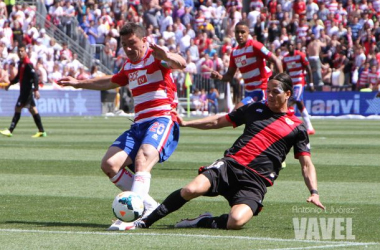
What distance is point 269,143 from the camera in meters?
8.88

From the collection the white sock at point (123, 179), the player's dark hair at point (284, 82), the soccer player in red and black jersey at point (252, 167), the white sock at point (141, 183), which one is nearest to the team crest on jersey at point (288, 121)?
the soccer player in red and black jersey at point (252, 167)

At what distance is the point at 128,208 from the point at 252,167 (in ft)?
4.22

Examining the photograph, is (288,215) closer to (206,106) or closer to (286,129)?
(286,129)

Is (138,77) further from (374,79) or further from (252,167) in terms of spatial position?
(374,79)

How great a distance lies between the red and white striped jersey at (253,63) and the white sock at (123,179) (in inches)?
265

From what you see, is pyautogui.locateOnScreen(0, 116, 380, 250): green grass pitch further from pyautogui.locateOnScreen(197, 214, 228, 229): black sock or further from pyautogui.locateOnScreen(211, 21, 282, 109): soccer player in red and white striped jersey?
pyautogui.locateOnScreen(211, 21, 282, 109): soccer player in red and white striped jersey

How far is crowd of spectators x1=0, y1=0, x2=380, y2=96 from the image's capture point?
3650cm

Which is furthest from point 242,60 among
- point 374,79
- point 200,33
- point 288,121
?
point 200,33

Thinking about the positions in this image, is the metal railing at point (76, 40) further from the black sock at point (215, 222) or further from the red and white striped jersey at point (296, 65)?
the black sock at point (215, 222)

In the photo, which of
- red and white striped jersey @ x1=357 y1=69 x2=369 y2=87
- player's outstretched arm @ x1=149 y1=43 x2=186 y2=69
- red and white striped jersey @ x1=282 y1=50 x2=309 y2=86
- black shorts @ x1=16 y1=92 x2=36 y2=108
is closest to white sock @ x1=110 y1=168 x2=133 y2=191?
player's outstretched arm @ x1=149 y1=43 x2=186 y2=69

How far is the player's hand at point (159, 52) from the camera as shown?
884cm

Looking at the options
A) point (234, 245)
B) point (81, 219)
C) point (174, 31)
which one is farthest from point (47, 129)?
point (234, 245)

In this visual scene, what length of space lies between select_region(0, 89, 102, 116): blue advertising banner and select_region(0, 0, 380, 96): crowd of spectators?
84cm

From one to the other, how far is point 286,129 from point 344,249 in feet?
6.37
